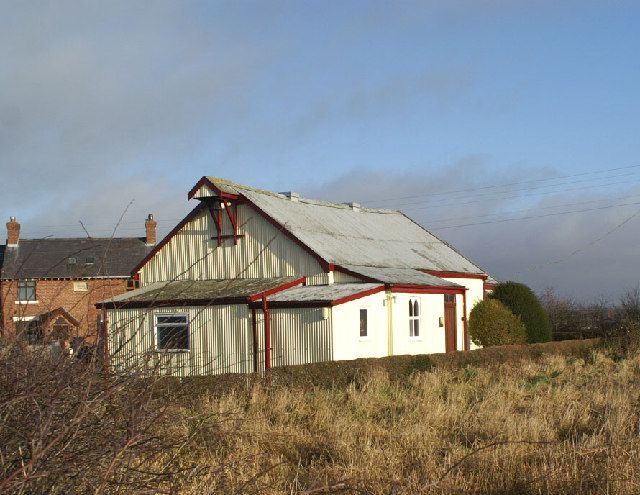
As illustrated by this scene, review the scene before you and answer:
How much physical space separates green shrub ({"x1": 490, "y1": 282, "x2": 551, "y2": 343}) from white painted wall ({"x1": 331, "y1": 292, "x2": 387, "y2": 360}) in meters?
8.37

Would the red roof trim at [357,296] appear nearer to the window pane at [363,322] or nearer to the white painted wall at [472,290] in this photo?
the window pane at [363,322]

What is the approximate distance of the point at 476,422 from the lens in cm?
1014

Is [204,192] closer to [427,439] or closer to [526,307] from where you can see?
[526,307]

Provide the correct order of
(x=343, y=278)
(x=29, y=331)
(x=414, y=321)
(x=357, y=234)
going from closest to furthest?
(x=29, y=331) → (x=343, y=278) → (x=414, y=321) → (x=357, y=234)

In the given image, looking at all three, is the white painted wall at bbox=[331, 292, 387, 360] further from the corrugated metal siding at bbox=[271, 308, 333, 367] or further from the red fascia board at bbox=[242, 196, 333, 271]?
the red fascia board at bbox=[242, 196, 333, 271]

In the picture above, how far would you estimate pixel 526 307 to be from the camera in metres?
30.1

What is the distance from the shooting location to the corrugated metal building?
21.8 m

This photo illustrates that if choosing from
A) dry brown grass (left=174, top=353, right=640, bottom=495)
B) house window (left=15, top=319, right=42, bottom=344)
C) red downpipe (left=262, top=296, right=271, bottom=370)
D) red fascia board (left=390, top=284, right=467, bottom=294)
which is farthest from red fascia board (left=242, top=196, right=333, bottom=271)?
house window (left=15, top=319, right=42, bottom=344)

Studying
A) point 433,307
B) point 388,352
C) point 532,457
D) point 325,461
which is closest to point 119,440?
point 325,461

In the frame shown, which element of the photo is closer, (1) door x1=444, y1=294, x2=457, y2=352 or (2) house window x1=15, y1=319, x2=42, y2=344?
(2) house window x1=15, y1=319, x2=42, y2=344

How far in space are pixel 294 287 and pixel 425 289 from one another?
4042 mm

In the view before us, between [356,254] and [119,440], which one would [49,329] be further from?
[356,254]

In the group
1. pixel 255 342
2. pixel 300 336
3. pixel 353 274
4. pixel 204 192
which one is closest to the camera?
pixel 300 336

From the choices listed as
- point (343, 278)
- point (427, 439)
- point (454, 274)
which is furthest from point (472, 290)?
point (427, 439)
